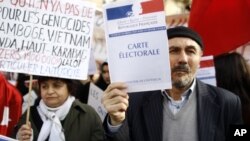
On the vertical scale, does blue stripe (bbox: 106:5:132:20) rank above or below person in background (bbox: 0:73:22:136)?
above

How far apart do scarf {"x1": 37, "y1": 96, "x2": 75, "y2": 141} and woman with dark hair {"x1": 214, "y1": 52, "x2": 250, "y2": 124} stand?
1268 millimetres

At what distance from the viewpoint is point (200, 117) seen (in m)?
3.14

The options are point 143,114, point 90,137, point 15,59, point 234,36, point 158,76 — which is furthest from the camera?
point 234,36

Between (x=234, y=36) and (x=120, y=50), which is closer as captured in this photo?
(x=120, y=50)

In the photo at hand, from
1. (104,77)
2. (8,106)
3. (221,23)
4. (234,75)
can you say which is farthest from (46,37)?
(104,77)

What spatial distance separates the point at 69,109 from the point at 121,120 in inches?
48.9

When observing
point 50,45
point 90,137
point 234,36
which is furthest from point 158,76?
point 234,36

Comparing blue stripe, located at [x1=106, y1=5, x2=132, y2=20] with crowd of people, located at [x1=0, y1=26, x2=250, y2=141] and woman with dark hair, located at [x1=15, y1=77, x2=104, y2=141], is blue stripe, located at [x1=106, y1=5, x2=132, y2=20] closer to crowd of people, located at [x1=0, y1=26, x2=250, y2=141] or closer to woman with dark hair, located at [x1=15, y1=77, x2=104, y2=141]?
crowd of people, located at [x1=0, y1=26, x2=250, y2=141]

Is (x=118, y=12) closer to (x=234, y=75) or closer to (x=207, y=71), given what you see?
(x=234, y=75)

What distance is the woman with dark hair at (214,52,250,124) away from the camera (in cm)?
406

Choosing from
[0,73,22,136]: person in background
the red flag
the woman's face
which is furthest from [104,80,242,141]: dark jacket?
[0,73,22,136]: person in background

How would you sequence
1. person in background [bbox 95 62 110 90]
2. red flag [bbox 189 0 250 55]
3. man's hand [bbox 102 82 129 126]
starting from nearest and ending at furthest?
1. man's hand [bbox 102 82 129 126]
2. red flag [bbox 189 0 250 55]
3. person in background [bbox 95 62 110 90]

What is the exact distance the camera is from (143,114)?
3277 millimetres

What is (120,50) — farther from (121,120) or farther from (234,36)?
(234,36)
